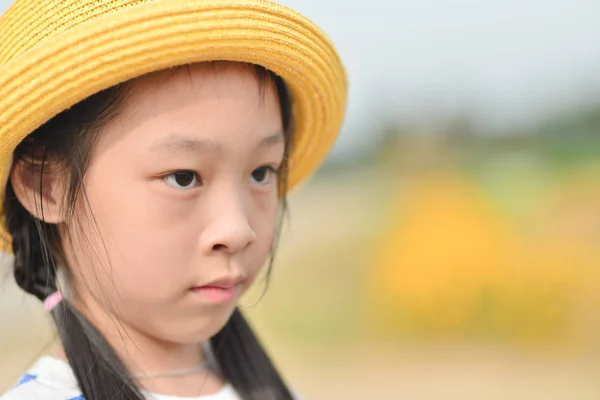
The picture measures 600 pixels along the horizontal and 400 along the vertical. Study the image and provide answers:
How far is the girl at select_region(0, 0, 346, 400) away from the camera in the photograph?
2.76ft

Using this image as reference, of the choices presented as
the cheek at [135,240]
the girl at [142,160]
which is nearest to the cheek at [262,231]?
the girl at [142,160]

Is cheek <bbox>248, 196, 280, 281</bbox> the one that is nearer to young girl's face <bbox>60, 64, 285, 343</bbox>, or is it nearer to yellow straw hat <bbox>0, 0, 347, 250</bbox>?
young girl's face <bbox>60, 64, 285, 343</bbox>

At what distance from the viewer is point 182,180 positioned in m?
0.88

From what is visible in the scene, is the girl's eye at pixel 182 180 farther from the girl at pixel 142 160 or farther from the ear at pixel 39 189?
the ear at pixel 39 189

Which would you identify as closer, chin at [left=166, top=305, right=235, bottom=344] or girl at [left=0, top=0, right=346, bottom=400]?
girl at [left=0, top=0, right=346, bottom=400]

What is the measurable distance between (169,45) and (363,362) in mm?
2217

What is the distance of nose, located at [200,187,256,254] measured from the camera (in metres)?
0.87

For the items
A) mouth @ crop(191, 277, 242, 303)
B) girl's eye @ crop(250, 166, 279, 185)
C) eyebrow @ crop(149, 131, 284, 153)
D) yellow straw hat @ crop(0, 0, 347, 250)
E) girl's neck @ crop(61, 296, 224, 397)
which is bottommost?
girl's neck @ crop(61, 296, 224, 397)

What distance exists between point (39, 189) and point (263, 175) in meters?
0.29

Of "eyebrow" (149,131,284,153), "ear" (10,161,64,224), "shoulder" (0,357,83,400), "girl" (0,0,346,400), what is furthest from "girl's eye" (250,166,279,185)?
"shoulder" (0,357,83,400)

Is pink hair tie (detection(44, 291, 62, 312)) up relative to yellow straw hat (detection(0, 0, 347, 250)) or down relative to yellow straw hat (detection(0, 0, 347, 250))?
down

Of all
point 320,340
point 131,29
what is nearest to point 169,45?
point 131,29

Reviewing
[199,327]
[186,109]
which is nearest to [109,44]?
[186,109]

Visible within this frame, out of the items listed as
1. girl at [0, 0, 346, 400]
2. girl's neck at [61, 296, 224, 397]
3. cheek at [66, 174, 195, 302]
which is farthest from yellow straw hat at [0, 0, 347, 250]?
girl's neck at [61, 296, 224, 397]
